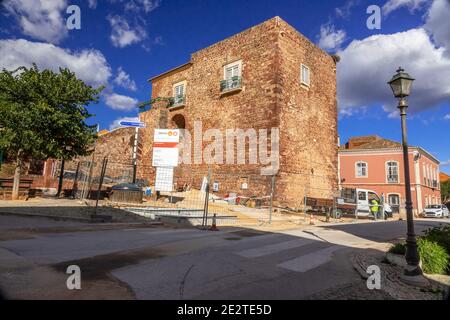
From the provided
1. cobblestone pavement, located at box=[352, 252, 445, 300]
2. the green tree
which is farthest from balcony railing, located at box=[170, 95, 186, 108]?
cobblestone pavement, located at box=[352, 252, 445, 300]

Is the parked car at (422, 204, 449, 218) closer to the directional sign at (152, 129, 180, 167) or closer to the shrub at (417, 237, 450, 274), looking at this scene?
the directional sign at (152, 129, 180, 167)

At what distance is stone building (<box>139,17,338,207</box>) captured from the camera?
1889 centimetres

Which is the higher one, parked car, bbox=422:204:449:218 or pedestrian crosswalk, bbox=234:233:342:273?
parked car, bbox=422:204:449:218

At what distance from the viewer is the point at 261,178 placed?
60.6ft

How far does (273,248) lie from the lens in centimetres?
731

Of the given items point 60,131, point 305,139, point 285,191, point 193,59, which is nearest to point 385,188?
point 305,139

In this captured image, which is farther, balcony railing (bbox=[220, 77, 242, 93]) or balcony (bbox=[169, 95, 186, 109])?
balcony (bbox=[169, 95, 186, 109])

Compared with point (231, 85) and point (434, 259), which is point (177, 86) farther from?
point (434, 259)

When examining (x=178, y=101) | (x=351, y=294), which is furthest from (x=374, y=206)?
(x=351, y=294)

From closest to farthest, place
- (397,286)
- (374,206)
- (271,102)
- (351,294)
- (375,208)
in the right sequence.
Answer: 1. (351,294)
2. (397,286)
3. (271,102)
4. (374,206)
5. (375,208)

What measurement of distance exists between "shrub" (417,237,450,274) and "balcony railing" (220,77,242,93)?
16.2 meters

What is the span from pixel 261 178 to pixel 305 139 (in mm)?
4426

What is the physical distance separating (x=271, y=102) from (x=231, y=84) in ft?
12.4
